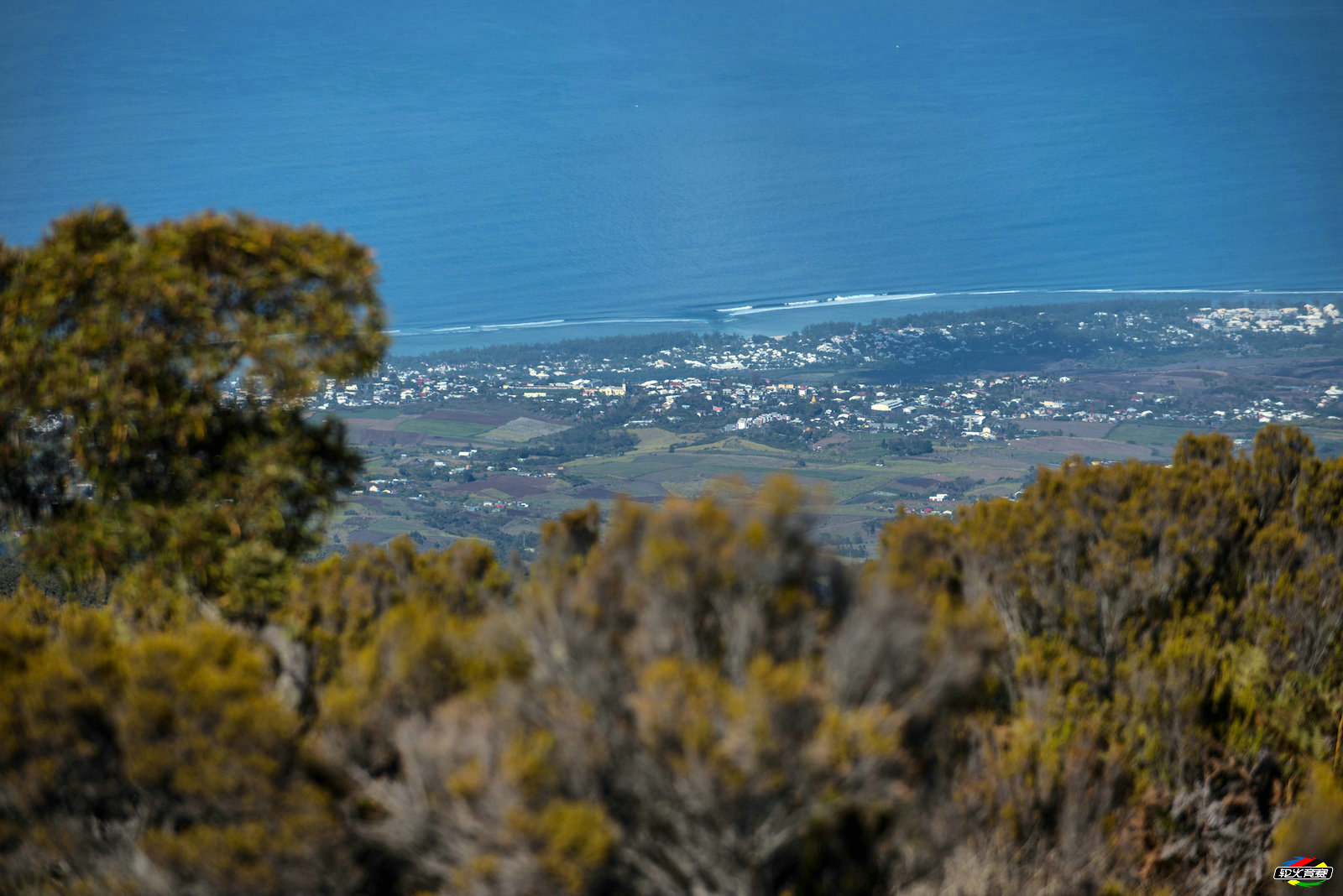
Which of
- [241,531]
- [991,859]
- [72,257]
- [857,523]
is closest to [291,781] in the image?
[241,531]

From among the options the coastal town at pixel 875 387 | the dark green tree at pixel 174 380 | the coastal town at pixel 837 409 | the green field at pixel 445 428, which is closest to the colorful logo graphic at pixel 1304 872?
the dark green tree at pixel 174 380

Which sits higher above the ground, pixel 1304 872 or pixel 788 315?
pixel 788 315

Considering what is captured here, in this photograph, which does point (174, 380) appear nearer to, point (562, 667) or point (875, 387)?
point (562, 667)

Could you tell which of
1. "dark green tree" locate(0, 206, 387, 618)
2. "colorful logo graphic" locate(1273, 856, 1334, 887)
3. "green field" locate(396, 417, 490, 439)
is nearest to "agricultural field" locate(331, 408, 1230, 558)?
"green field" locate(396, 417, 490, 439)

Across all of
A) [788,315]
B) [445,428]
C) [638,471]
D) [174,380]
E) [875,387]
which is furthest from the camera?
[788,315]

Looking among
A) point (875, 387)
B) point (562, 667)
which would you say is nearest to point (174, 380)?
point (562, 667)

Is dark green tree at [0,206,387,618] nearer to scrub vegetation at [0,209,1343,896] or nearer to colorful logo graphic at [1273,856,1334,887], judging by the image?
scrub vegetation at [0,209,1343,896]

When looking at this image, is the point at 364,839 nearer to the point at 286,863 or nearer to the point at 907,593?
the point at 286,863

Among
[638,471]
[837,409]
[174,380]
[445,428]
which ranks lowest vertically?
[638,471]

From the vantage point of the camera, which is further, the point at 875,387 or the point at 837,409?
the point at 875,387
